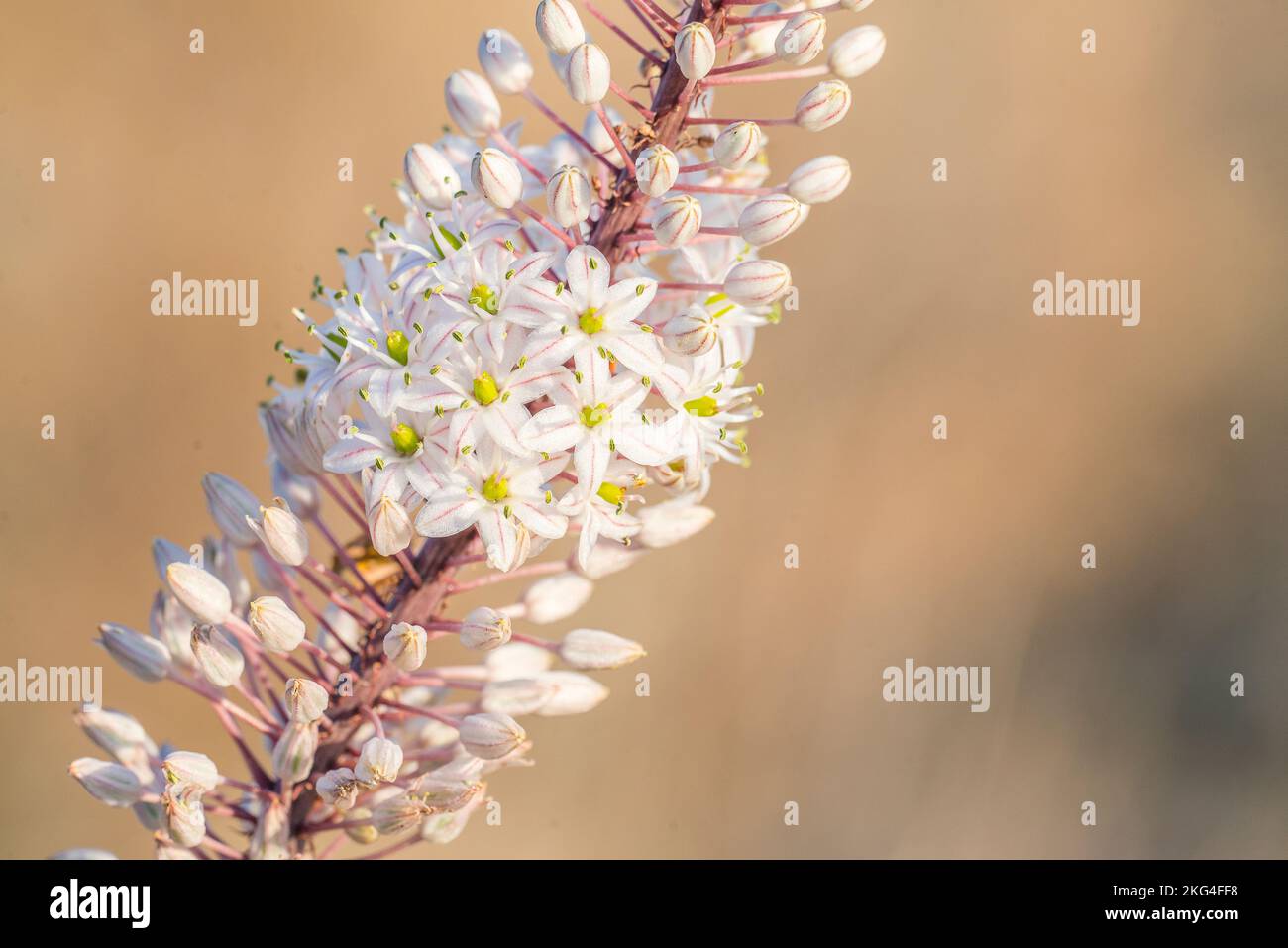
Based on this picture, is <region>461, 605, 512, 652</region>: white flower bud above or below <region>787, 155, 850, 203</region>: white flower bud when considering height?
below

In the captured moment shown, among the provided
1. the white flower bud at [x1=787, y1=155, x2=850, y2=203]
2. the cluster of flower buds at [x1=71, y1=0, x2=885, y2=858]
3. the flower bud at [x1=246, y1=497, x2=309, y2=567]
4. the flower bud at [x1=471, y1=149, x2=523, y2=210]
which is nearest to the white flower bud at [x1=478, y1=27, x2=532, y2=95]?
the cluster of flower buds at [x1=71, y1=0, x2=885, y2=858]

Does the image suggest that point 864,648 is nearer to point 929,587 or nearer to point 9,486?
point 929,587

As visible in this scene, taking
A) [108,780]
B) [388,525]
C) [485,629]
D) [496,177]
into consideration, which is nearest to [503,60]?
[496,177]

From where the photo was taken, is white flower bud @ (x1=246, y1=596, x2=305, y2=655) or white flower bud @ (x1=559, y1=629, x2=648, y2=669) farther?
white flower bud @ (x1=559, y1=629, x2=648, y2=669)

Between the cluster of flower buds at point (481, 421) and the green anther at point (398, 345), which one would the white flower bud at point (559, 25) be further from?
the green anther at point (398, 345)

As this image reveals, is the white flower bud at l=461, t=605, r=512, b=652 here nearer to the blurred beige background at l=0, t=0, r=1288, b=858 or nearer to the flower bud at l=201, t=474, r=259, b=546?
the flower bud at l=201, t=474, r=259, b=546

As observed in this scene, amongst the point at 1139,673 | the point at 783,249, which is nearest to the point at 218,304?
the point at 783,249
